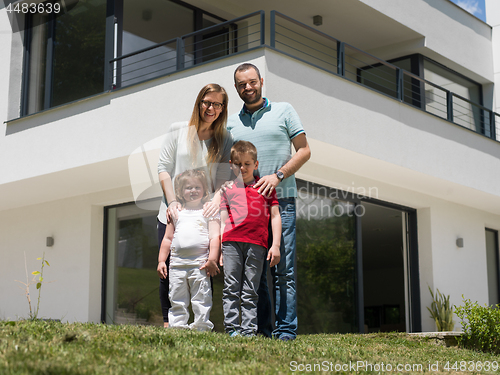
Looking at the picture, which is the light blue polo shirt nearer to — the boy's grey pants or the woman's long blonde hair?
the woman's long blonde hair

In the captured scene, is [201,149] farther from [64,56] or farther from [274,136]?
[64,56]

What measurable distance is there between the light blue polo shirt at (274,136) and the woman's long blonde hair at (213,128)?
194 millimetres

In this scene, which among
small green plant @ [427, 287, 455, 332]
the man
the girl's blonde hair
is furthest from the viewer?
small green plant @ [427, 287, 455, 332]

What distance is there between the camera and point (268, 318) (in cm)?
433

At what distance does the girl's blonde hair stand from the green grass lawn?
1.10 metres

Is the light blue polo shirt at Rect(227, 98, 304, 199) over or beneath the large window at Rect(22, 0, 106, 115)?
beneath

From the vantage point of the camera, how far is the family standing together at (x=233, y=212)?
4.07 meters

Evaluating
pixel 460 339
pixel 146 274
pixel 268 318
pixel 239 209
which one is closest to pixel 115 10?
pixel 146 274

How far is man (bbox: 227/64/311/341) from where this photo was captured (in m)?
4.14

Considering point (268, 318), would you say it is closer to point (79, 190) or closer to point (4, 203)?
point (79, 190)

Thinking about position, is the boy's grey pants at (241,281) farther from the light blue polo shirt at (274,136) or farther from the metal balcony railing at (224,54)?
the metal balcony railing at (224,54)

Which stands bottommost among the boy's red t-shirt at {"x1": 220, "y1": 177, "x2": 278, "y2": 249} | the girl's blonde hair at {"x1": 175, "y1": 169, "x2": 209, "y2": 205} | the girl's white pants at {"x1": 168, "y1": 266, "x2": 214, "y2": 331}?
the girl's white pants at {"x1": 168, "y1": 266, "x2": 214, "y2": 331}

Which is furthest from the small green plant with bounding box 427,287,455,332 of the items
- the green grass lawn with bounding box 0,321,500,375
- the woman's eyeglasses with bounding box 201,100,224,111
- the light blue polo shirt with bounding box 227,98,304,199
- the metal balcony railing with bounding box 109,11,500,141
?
the woman's eyeglasses with bounding box 201,100,224,111

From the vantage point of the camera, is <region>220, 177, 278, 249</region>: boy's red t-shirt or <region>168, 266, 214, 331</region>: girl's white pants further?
<region>168, 266, 214, 331</region>: girl's white pants
